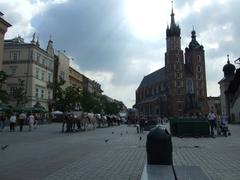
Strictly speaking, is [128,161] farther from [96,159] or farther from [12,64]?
[12,64]

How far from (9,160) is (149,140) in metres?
7.20

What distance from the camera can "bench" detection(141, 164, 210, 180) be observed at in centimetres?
592

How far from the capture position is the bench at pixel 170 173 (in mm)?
5920

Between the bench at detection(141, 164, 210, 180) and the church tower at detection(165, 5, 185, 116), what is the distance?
447ft

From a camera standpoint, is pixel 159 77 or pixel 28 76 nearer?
pixel 28 76

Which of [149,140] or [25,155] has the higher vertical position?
[149,140]

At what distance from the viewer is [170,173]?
20.6ft

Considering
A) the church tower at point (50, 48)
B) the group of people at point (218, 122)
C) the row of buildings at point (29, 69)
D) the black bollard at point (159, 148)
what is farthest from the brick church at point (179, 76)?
the black bollard at point (159, 148)

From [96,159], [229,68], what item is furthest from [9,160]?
[229,68]

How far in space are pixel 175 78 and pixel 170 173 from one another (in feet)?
459

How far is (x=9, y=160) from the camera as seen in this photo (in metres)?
12.5

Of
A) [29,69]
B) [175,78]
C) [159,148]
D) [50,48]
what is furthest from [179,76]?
[159,148]

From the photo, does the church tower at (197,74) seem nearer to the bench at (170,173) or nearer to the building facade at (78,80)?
the building facade at (78,80)

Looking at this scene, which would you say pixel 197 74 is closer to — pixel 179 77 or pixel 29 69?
pixel 179 77
